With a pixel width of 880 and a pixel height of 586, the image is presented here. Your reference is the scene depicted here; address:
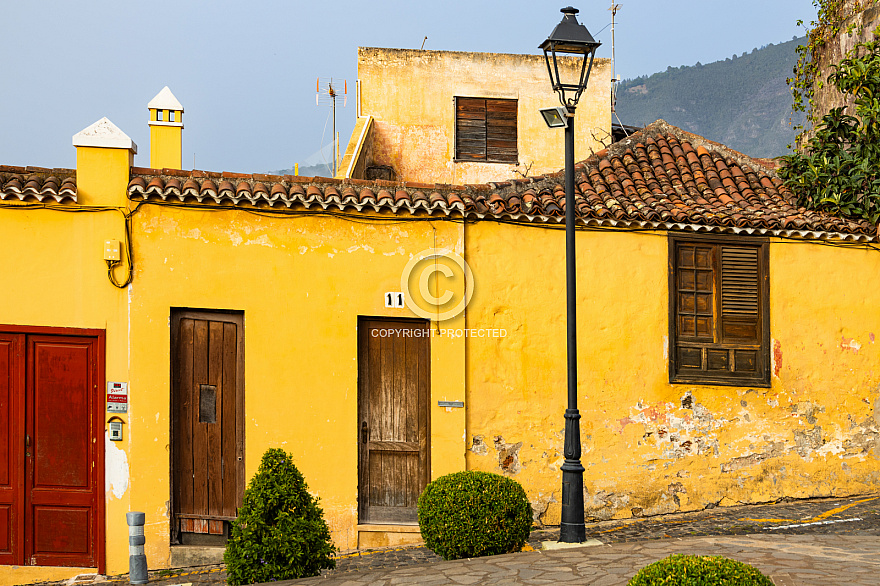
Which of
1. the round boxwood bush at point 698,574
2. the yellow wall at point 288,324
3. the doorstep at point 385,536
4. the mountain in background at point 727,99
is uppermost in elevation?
the mountain in background at point 727,99

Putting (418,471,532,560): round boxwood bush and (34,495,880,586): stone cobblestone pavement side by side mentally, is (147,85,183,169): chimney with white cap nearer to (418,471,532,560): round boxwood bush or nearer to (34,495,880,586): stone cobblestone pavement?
(34,495,880,586): stone cobblestone pavement

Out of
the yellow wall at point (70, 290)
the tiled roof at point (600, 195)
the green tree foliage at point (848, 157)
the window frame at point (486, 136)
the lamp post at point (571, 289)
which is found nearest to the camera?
the lamp post at point (571, 289)

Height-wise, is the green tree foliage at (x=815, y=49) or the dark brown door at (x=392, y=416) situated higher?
the green tree foliage at (x=815, y=49)

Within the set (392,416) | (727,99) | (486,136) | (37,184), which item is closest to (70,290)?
(37,184)

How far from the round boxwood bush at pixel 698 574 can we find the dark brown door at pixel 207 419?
237 inches

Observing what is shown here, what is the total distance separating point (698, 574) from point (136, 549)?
19.7ft

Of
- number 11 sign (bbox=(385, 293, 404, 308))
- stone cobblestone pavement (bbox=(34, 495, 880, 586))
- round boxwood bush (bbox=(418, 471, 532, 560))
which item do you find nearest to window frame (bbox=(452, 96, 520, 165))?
number 11 sign (bbox=(385, 293, 404, 308))

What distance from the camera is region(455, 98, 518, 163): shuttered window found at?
1783 cm

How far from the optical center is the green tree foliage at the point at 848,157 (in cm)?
1085

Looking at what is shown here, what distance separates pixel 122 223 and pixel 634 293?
6.04 meters

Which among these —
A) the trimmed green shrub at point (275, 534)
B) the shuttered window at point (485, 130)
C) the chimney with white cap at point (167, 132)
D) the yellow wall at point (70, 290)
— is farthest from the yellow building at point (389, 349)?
the shuttered window at point (485, 130)

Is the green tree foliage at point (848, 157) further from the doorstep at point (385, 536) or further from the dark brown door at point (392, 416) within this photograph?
the doorstep at point (385, 536)

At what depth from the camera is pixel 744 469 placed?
10406mm

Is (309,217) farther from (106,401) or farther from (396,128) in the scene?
(396,128)
